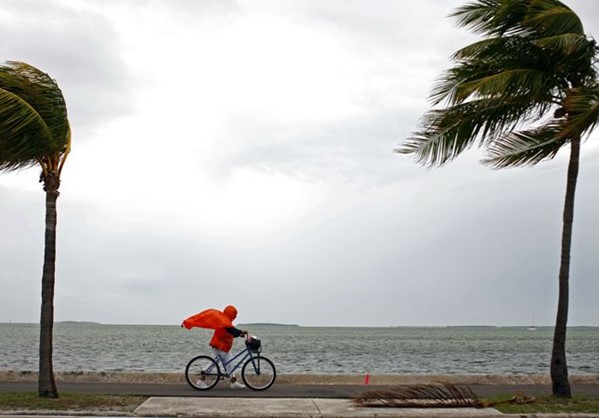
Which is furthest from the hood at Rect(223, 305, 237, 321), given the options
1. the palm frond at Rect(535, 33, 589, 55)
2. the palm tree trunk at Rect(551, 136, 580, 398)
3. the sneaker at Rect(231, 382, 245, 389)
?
the palm frond at Rect(535, 33, 589, 55)

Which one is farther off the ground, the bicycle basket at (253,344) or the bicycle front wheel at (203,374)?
the bicycle basket at (253,344)

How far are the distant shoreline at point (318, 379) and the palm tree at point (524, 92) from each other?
10.6 feet

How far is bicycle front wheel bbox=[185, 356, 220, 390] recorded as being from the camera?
16203 millimetres

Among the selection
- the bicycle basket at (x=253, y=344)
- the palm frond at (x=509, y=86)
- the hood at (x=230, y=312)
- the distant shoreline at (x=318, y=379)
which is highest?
the palm frond at (x=509, y=86)

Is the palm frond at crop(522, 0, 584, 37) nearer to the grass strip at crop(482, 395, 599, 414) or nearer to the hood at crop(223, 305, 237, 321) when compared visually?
the grass strip at crop(482, 395, 599, 414)

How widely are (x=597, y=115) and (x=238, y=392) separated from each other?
8.22m

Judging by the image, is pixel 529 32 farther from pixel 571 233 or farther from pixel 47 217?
pixel 47 217

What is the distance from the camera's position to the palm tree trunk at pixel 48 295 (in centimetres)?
1395

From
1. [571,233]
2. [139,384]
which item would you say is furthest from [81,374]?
[571,233]

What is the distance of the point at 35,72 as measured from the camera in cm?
1375

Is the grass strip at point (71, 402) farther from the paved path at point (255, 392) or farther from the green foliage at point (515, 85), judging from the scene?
the green foliage at point (515, 85)

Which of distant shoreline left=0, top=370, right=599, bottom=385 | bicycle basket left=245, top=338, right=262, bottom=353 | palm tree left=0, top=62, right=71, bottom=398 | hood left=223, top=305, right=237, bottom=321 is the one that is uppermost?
palm tree left=0, top=62, right=71, bottom=398

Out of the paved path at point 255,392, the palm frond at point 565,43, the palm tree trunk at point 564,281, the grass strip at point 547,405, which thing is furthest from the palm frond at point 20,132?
the palm tree trunk at point 564,281

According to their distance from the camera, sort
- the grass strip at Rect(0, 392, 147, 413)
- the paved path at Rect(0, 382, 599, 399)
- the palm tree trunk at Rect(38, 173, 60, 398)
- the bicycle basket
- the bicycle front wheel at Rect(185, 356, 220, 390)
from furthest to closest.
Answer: the bicycle basket
the bicycle front wheel at Rect(185, 356, 220, 390)
the paved path at Rect(0, 382, 599, 399)
the palm tree trunk at Rect(38, 173, 60, 398)
the grass strip at Rect(0, 392, 147, 413)
